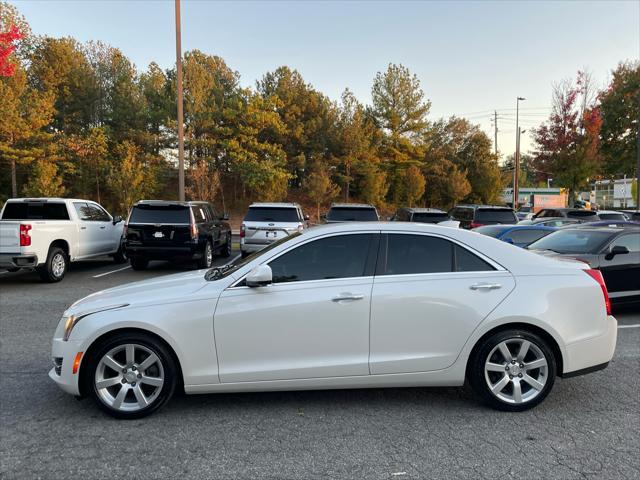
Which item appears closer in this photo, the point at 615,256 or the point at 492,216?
the point at 615,256

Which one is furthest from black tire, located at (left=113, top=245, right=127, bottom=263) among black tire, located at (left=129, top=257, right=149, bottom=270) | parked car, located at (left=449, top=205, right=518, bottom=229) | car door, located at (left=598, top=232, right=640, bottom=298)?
car door, located at (left=598, top=232, right=640, bottom=298)

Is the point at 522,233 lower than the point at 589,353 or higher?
higher

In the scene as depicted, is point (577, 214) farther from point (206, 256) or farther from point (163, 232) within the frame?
point (163, 232)

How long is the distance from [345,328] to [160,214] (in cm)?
893

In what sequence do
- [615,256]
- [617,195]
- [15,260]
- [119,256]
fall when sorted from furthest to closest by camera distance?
[617,195] < [119,256] < [15,260] < [615,256]

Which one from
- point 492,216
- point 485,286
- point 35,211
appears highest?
point 35,211

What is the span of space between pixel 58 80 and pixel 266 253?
1676 inches

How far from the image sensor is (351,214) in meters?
12.9

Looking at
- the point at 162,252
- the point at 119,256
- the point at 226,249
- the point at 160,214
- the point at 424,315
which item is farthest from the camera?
the point at 226,249

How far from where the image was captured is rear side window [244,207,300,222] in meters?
12.8

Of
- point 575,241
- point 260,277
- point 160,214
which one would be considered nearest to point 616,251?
point 575,241

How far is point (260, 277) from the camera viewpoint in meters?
3.75

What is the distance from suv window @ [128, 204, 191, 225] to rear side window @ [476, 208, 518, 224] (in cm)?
1026

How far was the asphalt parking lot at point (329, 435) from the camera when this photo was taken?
310 centimetres
